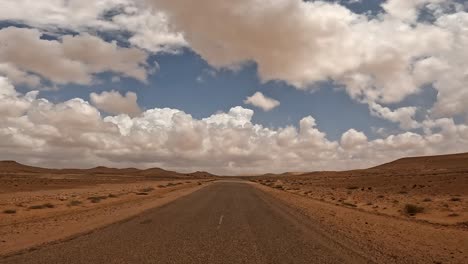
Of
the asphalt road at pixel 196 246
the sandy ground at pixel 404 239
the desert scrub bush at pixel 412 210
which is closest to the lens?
the asphalt road at pixel 196 246

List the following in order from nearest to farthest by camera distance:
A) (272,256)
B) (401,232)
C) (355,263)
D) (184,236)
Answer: (355,263) → (272,256) → (184,236) → (401,232)

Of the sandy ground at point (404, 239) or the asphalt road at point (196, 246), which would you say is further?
the sandy ground at point (404, 239)

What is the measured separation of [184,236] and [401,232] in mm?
8697

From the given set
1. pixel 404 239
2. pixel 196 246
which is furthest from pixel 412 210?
pixel 196 246

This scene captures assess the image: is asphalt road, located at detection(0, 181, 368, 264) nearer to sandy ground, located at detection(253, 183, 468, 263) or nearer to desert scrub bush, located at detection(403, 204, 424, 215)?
sandy ground, located at detection(253, 183, 468, 263)

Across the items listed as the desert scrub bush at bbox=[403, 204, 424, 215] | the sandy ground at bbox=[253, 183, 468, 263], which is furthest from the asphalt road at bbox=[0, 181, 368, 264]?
the desert scrub bush at bbox=[403, 204, 424, 215]

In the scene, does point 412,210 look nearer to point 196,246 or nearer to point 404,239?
point 404,239

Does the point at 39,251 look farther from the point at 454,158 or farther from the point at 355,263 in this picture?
the point at 454,158

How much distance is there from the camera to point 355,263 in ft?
32.6

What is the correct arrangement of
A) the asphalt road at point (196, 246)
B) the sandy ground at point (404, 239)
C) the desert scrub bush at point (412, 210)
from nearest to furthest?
the asphalt road at point (196, 246) < the sandy ground at point (404, 239) < the desert scrub bush at point (412, 210)

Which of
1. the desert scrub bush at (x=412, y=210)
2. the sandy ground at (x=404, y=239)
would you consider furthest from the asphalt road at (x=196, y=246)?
the desert scrub bush at (x=412, y=210)

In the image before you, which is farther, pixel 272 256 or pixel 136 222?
pixel 136 222

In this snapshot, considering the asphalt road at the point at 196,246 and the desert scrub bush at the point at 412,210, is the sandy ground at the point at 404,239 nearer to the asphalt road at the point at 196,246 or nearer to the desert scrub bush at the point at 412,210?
the asphalt road at the point at 196,246

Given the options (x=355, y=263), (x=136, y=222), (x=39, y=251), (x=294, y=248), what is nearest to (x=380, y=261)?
(x=355, y=263)
